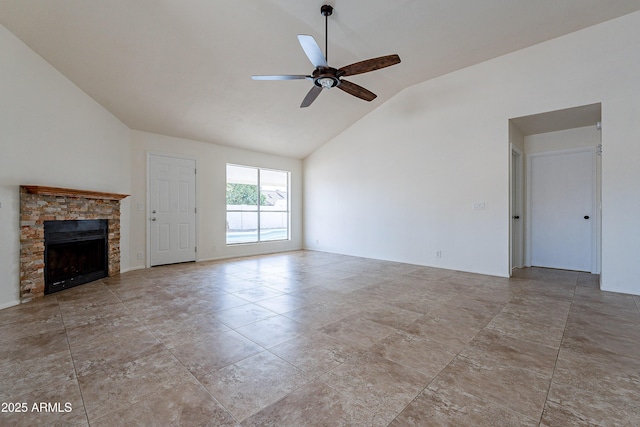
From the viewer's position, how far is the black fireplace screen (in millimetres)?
3645

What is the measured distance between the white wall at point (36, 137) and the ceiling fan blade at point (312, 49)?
10.8ft

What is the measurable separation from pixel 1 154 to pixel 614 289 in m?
7.60

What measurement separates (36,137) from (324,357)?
424 cm

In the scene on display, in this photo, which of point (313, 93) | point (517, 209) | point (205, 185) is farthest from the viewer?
point (205, 185)

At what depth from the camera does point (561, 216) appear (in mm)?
5266

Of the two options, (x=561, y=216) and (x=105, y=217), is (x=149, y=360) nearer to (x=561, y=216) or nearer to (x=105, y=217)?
(x=105, y=217)

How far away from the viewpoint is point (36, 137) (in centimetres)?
341

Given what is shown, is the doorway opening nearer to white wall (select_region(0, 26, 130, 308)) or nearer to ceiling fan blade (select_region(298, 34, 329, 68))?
ceiling fan blade (select_region(298, 34, 329, 68))

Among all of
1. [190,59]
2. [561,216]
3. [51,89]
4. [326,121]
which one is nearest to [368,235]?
[326,121]

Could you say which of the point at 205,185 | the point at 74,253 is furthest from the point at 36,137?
the point at 205,185

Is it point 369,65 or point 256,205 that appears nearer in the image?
point 369,65

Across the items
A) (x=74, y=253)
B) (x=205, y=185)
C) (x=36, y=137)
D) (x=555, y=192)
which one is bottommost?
(x=74, y=253)

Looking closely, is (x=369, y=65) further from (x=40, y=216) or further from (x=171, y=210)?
(x=171, y=210)

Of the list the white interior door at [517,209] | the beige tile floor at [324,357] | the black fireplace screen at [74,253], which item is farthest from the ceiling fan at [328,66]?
the white interior door at [517,209]
